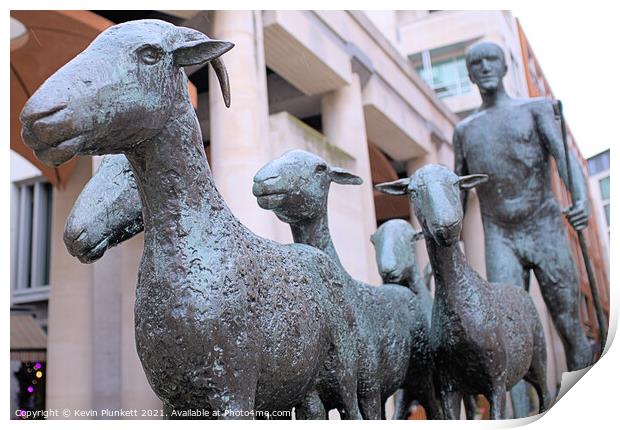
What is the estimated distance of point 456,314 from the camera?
291cm

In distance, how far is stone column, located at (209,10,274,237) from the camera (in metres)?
6.47

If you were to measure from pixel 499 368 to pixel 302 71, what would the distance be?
699 cm

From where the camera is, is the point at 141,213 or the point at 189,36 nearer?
the point at 189,36

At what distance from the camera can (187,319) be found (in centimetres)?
172

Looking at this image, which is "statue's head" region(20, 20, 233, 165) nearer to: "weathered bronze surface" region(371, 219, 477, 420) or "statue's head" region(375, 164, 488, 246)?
"statue's head" region(375, 164, 488, 246)

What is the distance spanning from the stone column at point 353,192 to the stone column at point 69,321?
4004 mm

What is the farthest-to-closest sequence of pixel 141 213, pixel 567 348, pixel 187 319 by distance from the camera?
pixel 567 348
pixel 141 213
pixel 187 319

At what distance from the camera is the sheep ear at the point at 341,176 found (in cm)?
273

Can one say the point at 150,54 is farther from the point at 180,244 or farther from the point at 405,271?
the point at 405,271

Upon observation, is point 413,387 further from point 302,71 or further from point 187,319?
point 302,71

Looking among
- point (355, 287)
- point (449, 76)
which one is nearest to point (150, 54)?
point (355, 287)

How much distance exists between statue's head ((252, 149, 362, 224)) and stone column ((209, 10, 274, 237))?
12.2 feet

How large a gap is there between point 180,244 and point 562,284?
112 inches
